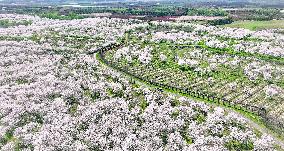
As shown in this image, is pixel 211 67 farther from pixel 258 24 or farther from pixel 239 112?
pixel 258 24

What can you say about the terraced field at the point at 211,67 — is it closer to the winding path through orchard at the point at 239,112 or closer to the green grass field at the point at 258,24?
the winding path through orchard at the point at 239,112

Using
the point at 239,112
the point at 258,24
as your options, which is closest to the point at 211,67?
the point at 239,112

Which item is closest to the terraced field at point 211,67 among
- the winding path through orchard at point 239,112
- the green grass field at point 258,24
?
the winding path through orchard at point 239,112

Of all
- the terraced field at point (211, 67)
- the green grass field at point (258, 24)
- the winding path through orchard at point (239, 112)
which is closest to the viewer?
the winding path through orchard at point (239, 112)

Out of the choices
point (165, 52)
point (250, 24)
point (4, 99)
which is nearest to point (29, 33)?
point (165, 52)

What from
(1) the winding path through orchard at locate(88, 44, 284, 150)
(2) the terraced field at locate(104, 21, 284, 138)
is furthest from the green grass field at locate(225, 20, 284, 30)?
(1) the winding path through orchard at locate(88, 44, 284, 150)

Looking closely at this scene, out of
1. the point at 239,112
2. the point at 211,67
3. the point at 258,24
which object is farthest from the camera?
the point at 258,24

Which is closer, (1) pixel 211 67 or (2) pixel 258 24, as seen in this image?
(1) pixel 211 67

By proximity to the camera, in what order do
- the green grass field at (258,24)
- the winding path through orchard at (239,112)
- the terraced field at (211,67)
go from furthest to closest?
the green grass field at (258,24) → the terraced field at (211,67) → the winding path through orchard at (239,112)

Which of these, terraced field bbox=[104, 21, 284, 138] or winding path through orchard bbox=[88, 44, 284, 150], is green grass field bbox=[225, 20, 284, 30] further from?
winding path through orchard bbox=[88, 44, 284, 150]

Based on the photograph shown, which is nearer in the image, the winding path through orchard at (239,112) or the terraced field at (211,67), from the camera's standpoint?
the winding path through orchard at (239,112)
